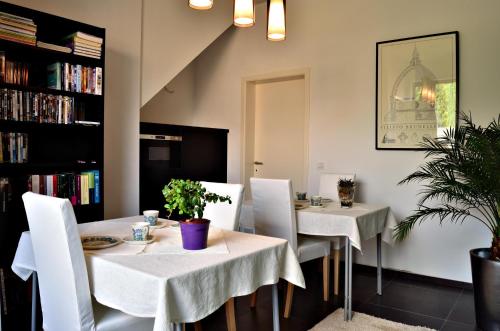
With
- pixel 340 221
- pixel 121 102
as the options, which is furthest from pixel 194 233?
pixel 121 102

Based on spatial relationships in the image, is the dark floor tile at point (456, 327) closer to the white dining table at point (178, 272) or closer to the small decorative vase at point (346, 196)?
the small decorative vase at point (346, 196)

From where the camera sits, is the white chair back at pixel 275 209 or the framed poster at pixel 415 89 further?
the framed poster at pixel 415 89

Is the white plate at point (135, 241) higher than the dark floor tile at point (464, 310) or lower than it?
higher

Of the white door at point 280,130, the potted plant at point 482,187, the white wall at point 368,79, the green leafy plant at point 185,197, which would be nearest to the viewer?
the green leafy plant at point 185,197

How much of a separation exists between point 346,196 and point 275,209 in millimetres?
636

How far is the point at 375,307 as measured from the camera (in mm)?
3082

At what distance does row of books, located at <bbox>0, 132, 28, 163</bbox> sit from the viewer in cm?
271

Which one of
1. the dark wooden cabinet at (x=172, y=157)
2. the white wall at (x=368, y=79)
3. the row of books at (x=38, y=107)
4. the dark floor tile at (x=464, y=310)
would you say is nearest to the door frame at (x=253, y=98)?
the white wall at (x=368, y=79)

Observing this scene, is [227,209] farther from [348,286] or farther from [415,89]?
[415,89]

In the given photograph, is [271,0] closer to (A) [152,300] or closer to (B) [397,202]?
(A) [152,300]

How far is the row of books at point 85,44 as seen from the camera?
9.82 feet

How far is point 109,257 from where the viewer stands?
1666mm

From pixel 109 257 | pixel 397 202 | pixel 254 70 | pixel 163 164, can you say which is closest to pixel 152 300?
pixel 109 257

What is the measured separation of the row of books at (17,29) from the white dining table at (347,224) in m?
1.97
